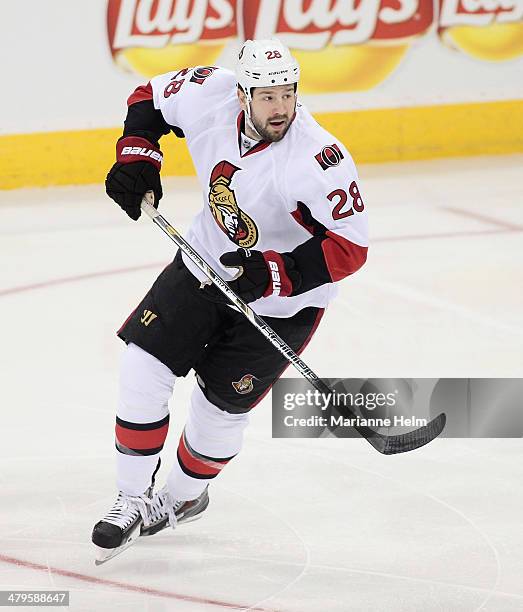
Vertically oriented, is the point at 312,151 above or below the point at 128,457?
above

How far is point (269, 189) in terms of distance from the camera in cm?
280

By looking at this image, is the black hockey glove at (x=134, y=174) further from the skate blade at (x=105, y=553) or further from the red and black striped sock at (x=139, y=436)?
the skate blade at (x=105, y=553)

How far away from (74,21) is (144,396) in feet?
14.6

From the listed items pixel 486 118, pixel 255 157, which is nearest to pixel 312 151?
pixel 255 157

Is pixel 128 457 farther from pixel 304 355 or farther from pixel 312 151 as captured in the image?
pixel 304 355

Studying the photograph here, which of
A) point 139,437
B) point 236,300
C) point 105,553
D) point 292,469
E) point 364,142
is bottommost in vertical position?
point 364,142

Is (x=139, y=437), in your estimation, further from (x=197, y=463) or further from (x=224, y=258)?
(x=224, y=258)

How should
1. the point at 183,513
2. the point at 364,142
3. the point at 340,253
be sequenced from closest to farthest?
the point at 340,253, the point at 183,513, the point at 364,142

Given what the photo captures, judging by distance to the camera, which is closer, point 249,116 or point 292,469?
point 249,116

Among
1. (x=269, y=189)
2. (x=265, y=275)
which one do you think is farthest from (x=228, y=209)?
(x=265, y=275)

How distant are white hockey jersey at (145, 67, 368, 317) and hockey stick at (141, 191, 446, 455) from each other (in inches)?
2.2

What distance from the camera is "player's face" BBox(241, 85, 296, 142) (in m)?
2.74

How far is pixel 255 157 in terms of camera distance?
2818 mm

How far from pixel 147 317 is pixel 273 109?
55 centimetres
